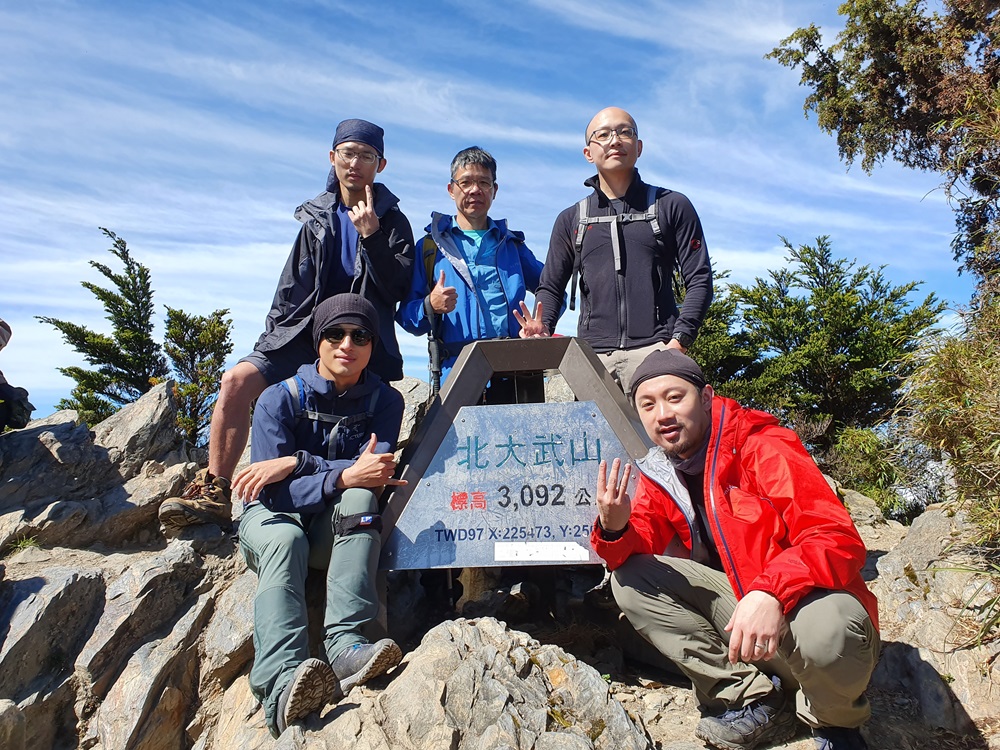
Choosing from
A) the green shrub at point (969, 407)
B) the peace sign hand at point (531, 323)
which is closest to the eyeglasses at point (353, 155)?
the peace sign hand at point (531, 323)

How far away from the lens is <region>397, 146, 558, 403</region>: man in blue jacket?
Answer: 5.16 m

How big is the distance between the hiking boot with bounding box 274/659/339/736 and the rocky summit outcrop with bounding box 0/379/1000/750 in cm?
7

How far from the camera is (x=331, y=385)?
4305 millimetres

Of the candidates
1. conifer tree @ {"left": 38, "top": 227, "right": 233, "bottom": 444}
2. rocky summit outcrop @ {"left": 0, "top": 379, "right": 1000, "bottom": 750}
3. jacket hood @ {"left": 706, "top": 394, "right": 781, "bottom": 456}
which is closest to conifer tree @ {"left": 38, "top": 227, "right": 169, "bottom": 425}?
conifer tree @ {"left": 38, "top": 227, "right": 233, "bottom": 444}

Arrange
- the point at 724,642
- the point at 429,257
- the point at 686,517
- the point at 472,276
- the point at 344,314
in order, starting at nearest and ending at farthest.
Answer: the point at 724,642
the point at 686,517
the point at 344,314
the point at 472,276
the point at 429,257

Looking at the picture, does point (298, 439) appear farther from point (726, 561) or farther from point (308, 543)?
point (726, 561)

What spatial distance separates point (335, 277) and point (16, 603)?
9.47 feet

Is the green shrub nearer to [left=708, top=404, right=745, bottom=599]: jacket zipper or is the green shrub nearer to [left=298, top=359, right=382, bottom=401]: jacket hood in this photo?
[left=708, top=404, right=745, bottom=599]: jacket zipper

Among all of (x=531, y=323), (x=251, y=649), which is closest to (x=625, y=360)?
(x=531, y=323)

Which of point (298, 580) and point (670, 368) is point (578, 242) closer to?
point (670, 368)

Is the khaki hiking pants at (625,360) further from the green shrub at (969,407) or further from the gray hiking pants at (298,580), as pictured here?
the green shrub at (969,407)

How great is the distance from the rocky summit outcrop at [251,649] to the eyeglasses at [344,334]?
1.48 m

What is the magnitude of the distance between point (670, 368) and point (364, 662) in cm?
196

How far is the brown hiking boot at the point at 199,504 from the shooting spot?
529 cm
